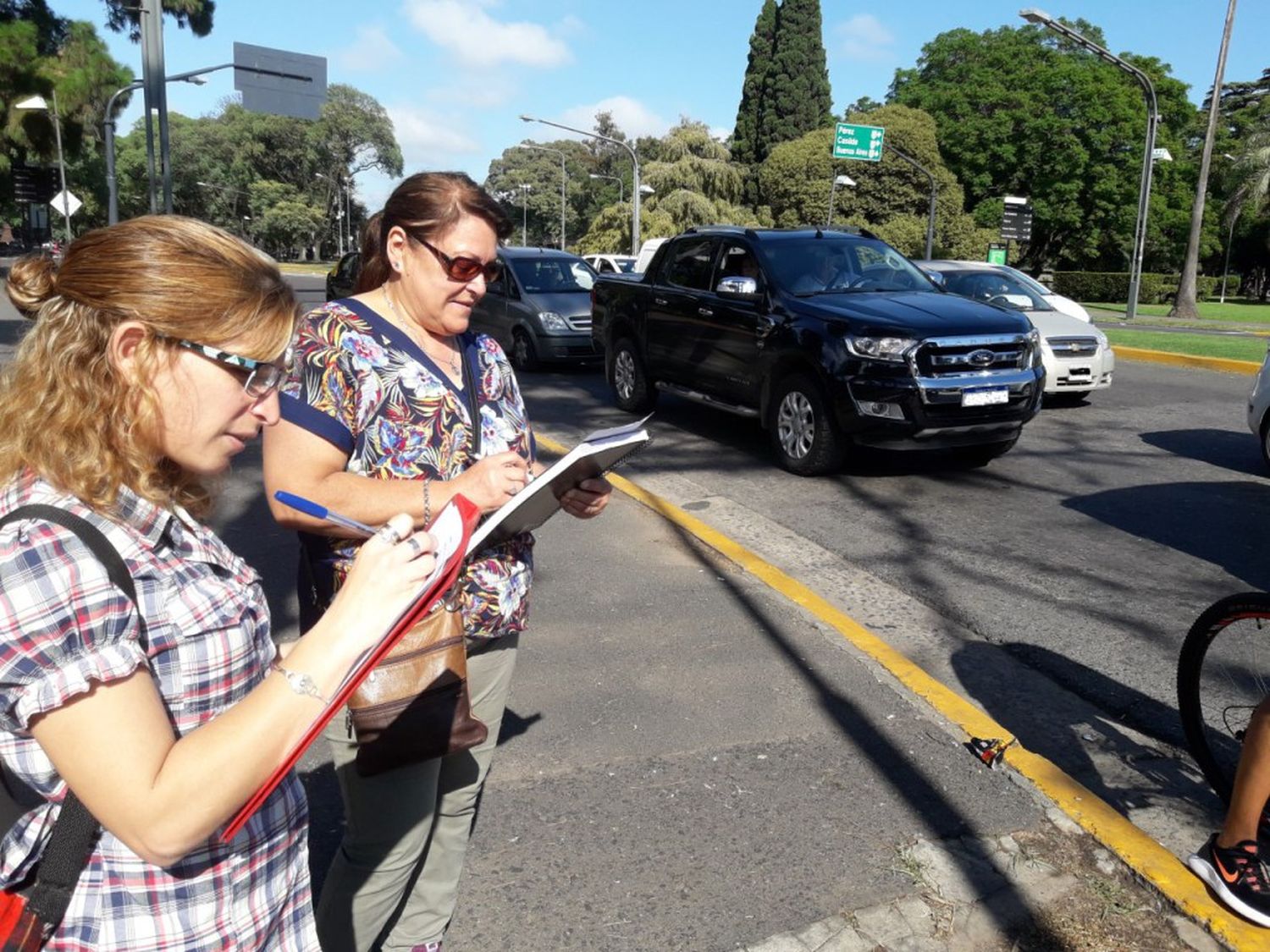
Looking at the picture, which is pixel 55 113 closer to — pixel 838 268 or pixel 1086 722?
pixel 838 268

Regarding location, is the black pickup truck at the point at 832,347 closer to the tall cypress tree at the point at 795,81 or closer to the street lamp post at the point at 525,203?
the tall cypress tree at the point at 795,81

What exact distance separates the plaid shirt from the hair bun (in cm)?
25

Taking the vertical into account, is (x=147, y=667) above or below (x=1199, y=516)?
above

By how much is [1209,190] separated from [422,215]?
63.9 m

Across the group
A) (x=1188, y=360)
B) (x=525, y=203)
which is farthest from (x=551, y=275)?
(x=525, y=203)

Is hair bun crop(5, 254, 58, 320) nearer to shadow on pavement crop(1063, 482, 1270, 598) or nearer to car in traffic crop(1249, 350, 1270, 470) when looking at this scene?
shadow on pavement crop(1063, 482, 1270, 598)

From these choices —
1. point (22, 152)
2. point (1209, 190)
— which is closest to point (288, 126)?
point (22, 152)

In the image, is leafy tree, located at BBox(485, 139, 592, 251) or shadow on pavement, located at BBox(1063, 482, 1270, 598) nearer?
shadow on pavement, located at BBox(1063, 482, 1270, 598)

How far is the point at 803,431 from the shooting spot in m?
8.28

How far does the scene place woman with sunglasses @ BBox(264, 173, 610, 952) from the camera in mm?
2135

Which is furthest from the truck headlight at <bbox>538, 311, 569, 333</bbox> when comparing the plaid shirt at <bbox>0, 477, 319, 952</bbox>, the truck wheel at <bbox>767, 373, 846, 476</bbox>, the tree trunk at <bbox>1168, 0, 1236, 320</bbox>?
the tree trunk at <bbox>1168, 0, 1236, 320</bbox>

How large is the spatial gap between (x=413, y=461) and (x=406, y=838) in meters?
0.80

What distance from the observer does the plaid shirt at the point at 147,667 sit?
47.6 inches

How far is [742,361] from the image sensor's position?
8.88m
